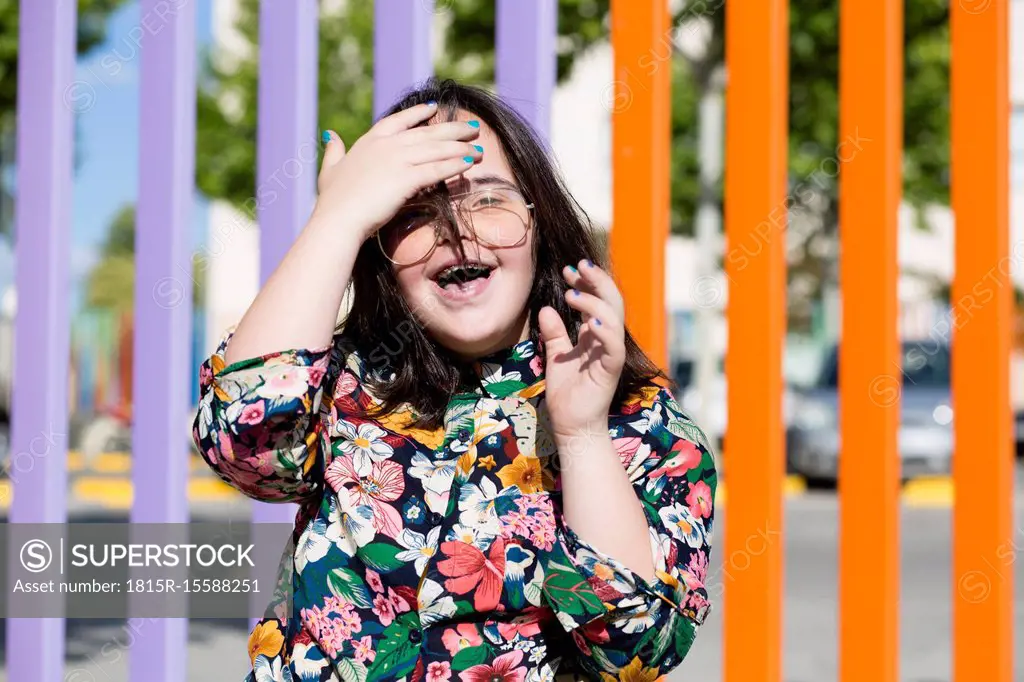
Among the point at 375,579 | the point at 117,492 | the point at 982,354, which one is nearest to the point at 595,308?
the point at 375,579

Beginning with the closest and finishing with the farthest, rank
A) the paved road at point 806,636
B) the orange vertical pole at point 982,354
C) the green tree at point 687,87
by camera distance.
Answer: the orange vertical pole at point 982,354 → the paved road at point 806,636 → the green tree at point 687,87

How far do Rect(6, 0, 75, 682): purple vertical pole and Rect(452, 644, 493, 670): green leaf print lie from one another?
3.62 feet

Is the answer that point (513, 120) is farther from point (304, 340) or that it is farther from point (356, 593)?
point (356, 593)

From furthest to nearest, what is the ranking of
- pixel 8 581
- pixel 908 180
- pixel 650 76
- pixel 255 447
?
pixel 908 180, pixel 8 581, pixel 650 76, pixel 255 447

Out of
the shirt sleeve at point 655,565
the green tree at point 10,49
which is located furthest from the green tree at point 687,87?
the shirt sleeve at point 655,565

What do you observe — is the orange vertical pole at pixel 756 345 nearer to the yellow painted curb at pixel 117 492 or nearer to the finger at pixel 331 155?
the finger at pixel 331 155

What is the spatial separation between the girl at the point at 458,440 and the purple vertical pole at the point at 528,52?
406 millimetres

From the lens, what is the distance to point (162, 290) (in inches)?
75.8

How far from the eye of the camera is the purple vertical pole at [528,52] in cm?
182

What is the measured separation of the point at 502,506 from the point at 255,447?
29 cm

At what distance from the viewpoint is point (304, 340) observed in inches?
49.2

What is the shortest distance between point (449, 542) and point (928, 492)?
950cm

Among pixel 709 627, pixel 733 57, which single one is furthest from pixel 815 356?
pixel 733 57

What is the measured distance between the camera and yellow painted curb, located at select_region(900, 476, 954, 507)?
31.4 feet
